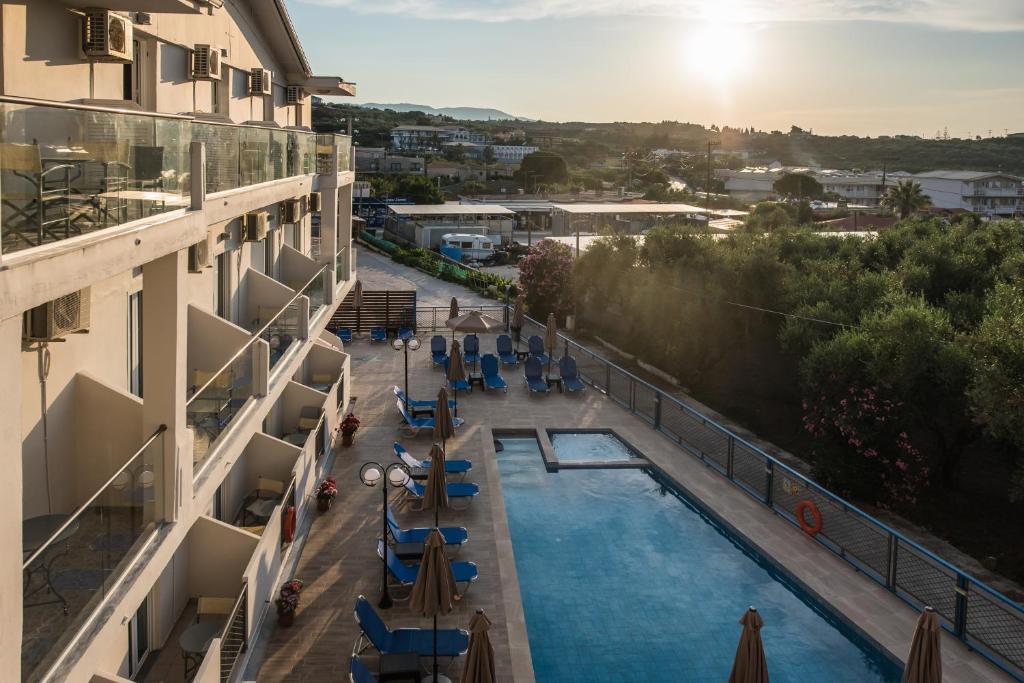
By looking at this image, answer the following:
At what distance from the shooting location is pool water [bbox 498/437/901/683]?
452 inches

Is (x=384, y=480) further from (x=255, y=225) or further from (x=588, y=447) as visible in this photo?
(x=588, y=447)

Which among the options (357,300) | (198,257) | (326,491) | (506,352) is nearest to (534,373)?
(506,352)

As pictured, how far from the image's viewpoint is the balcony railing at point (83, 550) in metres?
5.55

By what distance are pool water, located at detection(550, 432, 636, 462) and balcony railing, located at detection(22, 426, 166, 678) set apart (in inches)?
511

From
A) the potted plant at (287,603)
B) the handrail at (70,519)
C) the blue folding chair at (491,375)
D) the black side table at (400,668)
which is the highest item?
the handrail at (70,519)

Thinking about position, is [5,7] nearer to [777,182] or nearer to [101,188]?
[101,188]

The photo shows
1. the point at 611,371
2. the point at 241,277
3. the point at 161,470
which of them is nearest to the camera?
the point at 161,470

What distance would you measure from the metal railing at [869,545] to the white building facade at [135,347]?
333 inches

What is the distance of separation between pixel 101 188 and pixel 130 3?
3.93 meters

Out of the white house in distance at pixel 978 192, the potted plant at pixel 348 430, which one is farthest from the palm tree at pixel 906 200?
the potted plant at pixel 348 430

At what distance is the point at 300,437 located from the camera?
55.9ft

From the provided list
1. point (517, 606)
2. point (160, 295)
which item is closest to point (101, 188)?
point (160, 295)

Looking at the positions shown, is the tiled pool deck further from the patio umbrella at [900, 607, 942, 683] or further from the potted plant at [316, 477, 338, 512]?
the patio umbrella at [900, 607, 942, 683]

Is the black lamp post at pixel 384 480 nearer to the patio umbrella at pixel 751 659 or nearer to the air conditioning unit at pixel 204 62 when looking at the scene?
the patio umbrella at pixel 751 659
